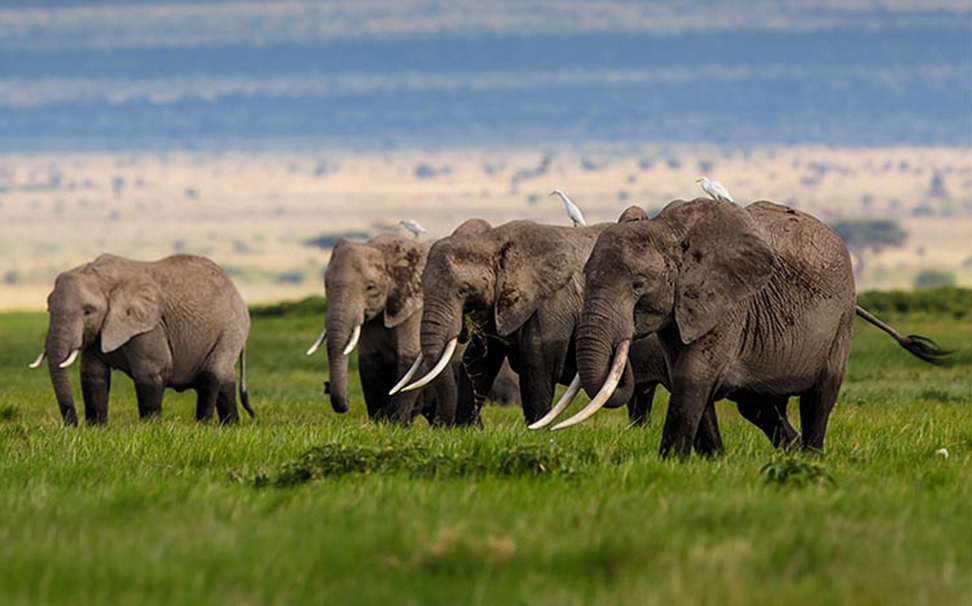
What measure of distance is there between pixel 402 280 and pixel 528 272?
4.17 meters

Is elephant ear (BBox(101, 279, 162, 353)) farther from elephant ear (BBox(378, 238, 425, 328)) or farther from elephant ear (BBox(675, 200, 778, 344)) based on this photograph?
elephant ear (BBox(675, 200, 778, 344))

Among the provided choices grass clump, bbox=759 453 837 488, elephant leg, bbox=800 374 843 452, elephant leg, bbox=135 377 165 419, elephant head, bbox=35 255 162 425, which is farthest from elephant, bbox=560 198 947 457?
elephant leg, bbox=135 377 165 419

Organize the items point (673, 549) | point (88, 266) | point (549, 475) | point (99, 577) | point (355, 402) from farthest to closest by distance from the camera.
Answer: point (355, 402)
point (88, 266)
point (549, 475)
point (673, 549)
point (99, 577)

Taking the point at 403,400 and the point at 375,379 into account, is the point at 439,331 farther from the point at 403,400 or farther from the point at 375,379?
the point at 375,379

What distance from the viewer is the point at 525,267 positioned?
61.3ft

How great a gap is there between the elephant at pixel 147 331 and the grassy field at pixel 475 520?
6408 millimetres

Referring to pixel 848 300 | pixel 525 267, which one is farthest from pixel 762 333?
pixel 525 267

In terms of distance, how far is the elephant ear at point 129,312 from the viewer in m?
22.9

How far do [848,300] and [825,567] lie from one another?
6.39 meters

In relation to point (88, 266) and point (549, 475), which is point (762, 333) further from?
point (88, 266)

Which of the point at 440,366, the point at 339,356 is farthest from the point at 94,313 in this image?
the point at 440,366

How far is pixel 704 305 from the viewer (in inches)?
556

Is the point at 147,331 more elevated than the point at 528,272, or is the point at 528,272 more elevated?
the point at 528,272

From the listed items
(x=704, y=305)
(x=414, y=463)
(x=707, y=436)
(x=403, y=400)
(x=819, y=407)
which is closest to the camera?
(x=414, y=463)
